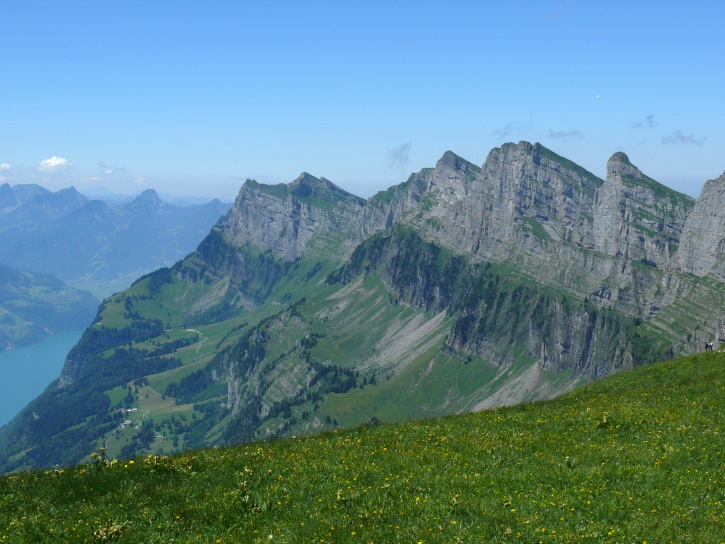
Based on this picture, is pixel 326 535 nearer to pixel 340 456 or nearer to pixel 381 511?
pixel 381 511

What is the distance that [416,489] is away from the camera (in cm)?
2727

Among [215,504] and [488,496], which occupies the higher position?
[488,496]

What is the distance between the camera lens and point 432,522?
23.9 meters

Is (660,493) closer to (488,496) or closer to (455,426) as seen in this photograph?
(488,496)

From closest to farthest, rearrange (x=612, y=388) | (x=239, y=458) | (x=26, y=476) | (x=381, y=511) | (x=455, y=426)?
(x=381, y=511) → (x=26, y=476) → (x=239, y=458) → (x=455, y=426) → (x=612, y=388)

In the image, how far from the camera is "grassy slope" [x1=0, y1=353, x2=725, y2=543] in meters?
23.2

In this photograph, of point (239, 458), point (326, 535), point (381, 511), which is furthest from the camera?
point (239, 458)

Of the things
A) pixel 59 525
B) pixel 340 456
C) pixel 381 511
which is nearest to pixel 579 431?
pixel 340 456

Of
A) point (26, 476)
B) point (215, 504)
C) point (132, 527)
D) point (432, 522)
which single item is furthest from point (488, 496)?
point (26, 476)

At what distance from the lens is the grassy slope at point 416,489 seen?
2320 cm

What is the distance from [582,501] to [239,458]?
16.8 m

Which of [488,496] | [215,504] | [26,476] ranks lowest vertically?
[26,476]

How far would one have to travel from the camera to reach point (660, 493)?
2612 centimetres

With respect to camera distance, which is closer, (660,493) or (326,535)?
(326,535)
